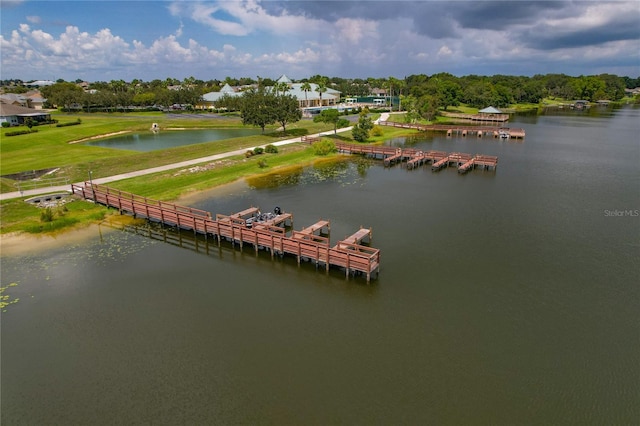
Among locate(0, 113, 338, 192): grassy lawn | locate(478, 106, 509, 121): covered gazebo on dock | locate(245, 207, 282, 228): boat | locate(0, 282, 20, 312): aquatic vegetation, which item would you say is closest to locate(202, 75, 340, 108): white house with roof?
locate(0, 113, 338, 192): grassy lawn

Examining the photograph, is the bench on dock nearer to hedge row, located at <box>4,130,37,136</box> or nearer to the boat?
the boat

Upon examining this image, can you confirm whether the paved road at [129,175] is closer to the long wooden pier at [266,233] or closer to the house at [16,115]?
the long wooden pier at [266,233]

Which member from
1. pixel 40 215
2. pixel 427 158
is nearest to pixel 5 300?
pixel 40 215

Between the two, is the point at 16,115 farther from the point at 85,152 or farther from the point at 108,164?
the point at 108,164

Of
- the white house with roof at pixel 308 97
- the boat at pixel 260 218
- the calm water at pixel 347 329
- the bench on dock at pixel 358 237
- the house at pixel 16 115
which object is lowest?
the calm water at pixel 347 329

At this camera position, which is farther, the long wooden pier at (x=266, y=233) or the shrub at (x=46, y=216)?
the shrub at (x=46, y=216)

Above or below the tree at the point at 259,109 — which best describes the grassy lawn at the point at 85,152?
below

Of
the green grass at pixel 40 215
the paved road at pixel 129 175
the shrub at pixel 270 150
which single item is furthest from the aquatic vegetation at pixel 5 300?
the shrub at pixel 270 150
